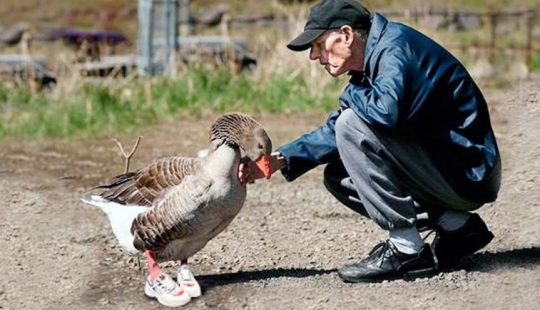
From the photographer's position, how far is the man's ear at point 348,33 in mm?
5051

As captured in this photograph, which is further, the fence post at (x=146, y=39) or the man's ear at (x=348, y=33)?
the fence post at (x=146, y=39)

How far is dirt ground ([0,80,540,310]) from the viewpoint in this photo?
16.6 ft

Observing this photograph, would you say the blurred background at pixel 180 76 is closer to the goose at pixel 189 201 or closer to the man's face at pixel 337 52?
the goose at pixel 189 201

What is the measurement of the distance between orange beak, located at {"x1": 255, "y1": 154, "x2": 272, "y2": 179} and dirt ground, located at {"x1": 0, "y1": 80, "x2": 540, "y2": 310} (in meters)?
0.56

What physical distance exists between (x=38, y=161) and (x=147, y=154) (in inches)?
37.3

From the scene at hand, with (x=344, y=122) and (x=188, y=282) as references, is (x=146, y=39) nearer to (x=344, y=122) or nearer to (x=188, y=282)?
(x=188, y=282)

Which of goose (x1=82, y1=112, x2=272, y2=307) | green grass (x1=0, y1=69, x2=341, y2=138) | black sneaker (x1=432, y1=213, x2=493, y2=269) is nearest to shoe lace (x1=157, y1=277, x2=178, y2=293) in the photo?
goose (x1=82, y1=112, x2=272, y2=307)

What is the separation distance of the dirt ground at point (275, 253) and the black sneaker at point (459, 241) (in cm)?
9

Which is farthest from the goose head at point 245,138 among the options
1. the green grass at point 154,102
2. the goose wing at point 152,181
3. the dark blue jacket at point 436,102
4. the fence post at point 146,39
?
the fence post at point 146,39

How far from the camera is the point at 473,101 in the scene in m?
5.11

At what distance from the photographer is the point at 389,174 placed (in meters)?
5.03

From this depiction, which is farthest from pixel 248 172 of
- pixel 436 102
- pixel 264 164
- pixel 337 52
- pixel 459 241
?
pixel 459 241

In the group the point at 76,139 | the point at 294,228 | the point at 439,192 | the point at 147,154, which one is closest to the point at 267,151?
the point at 439,192

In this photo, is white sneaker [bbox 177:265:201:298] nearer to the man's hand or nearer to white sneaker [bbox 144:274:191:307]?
white sneaker [bbox 144:274:191:307]
